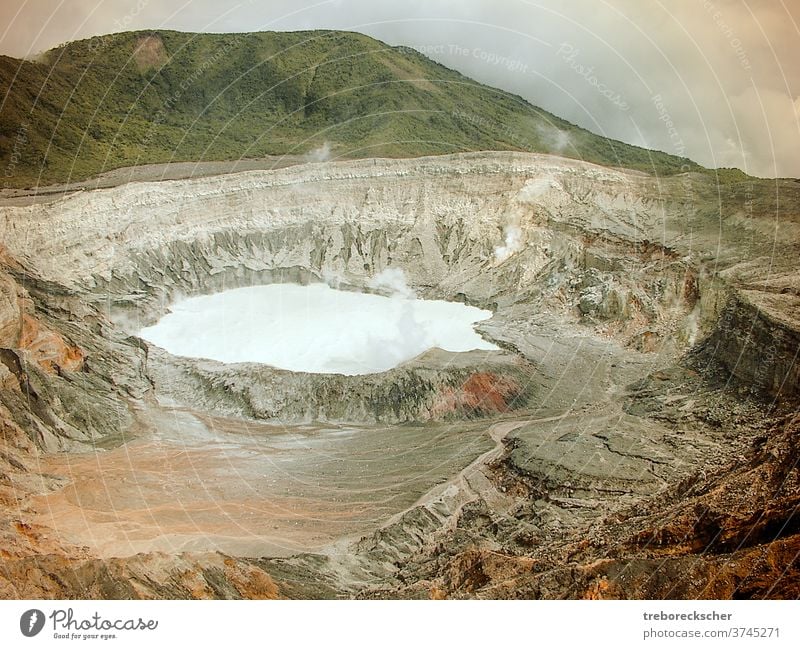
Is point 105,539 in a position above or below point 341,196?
below

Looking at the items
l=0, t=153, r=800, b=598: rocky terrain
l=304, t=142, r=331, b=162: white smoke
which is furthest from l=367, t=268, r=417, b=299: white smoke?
l=304, t=142, r=331, b=162: white smoke

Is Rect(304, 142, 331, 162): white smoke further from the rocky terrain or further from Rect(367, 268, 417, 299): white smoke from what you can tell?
Rect(367, 268, 417, 299): white smoke

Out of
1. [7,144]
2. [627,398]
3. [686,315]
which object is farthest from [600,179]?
[7,144]

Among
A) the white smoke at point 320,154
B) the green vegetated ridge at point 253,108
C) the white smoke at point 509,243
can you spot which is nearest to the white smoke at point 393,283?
the white smoke at point 509,243

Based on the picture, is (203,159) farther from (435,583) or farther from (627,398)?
(435,583)

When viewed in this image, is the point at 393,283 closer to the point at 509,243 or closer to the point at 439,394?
the point at 509,243

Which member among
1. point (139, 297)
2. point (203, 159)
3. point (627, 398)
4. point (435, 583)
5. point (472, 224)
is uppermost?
point (203, 159)

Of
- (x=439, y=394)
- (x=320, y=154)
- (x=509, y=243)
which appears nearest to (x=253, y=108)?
(x=320, y=154)
